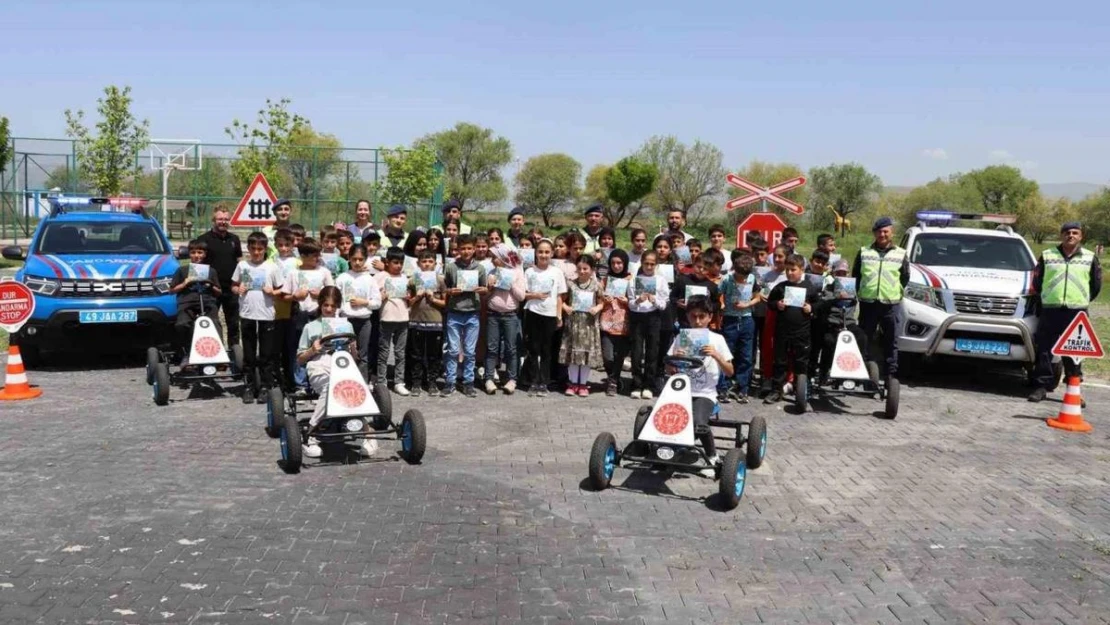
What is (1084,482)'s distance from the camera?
8.30m

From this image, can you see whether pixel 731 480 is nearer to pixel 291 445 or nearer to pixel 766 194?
pixel 291 445

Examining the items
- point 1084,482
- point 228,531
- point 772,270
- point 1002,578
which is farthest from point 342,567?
point 772,270

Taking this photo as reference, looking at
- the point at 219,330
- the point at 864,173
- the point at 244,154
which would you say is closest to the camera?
the point at 219,330

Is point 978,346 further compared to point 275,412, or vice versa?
point 978,346

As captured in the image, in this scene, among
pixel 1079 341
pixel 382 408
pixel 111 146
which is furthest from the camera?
pixel 111 146

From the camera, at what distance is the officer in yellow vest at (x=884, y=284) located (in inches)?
456

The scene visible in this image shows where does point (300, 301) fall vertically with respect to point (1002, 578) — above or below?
above

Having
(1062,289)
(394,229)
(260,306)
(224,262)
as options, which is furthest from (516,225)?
(1062,289)

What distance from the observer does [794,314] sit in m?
10.8

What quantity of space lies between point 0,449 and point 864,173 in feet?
267

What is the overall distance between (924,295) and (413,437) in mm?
7699

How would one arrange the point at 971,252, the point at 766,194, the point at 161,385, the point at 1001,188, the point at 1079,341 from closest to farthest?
the point at 161,385 → the point at 1079,341 → the point at 971,252 → the point at 766,194 → the point at 1001,188

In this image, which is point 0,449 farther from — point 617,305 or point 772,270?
point 772,270

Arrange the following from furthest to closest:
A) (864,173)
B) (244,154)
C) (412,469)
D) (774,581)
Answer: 1. (864,173)
2. (244,154)
3. (412,469)
4. (774,581)
